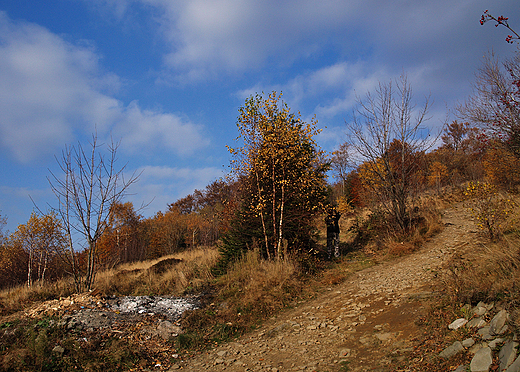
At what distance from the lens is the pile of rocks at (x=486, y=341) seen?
276cm

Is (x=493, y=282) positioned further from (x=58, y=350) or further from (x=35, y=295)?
(x=35, y=295)

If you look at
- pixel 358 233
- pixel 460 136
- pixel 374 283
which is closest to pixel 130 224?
pixel 358 233

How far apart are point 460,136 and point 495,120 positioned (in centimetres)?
4363

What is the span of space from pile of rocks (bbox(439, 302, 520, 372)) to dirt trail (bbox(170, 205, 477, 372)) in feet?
2.40

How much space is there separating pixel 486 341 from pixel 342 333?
2.46 meters

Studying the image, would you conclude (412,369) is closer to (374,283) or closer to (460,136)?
(374,283)

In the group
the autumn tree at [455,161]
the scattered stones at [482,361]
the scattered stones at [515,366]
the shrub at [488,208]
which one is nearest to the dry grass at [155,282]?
the scattered stones at [482,361]

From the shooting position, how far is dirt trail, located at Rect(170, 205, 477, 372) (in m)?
4.20

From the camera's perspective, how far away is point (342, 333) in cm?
518

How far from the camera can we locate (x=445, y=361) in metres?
3.25

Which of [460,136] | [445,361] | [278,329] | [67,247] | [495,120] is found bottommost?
[278,329]

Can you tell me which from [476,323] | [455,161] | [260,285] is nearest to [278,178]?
[260,285]

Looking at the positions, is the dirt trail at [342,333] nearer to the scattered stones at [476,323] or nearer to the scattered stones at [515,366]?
the scattered stones at [476,323]

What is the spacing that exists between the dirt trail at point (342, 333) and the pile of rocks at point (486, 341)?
0.73 metres
